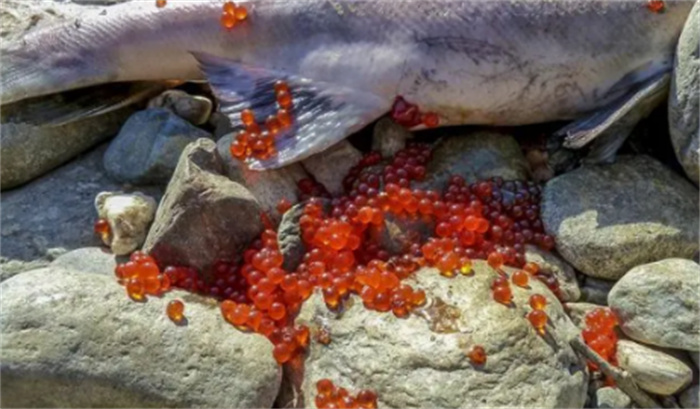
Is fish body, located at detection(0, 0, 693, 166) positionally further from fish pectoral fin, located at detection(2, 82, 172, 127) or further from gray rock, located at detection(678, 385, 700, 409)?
gray rock, located at detection(678, 385, 700, 409)

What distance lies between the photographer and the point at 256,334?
236 cm

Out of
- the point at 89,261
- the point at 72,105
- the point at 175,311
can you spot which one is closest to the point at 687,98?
the point at 175,311

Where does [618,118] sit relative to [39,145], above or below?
above

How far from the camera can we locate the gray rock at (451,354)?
2.13 m

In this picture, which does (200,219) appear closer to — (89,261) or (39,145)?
(89,261)

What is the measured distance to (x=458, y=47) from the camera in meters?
2.67

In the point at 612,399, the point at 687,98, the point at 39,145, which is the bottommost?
the point at 612,399

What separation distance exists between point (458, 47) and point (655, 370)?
1118 mm

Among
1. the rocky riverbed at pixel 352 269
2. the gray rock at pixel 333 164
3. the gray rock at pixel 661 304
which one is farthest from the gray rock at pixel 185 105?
the gray rock at pixel 661 304

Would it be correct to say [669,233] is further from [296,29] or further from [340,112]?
[296,29]

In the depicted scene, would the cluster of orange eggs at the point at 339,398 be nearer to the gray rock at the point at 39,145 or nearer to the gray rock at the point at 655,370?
the gray rock at the point at 655,370

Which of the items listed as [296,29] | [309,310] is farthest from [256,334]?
[296,29]

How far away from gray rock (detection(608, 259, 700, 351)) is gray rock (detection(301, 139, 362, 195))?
896 mm

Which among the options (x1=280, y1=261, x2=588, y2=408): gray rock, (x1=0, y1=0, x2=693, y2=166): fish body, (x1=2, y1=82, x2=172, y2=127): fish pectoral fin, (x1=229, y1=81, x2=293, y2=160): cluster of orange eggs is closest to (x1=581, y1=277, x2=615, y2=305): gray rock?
(x1=280, y1=261, x2=588, y2=408): gray rock
